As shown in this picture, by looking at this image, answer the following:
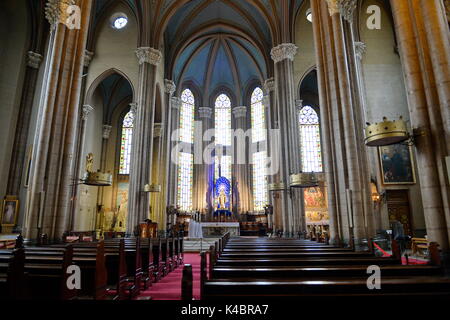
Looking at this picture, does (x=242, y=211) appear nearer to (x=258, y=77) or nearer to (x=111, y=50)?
(x=258, y=77)

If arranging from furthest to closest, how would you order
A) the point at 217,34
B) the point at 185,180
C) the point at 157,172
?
the point at 185,180, the point at 217,34, the point at 157,172

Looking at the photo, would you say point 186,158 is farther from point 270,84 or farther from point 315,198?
point 315,198

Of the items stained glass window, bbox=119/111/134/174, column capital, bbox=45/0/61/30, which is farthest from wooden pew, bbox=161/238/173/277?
stained glass window, bbox=119/111/134/174

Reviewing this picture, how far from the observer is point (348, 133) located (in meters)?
8.68

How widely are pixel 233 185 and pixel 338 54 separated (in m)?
18.9

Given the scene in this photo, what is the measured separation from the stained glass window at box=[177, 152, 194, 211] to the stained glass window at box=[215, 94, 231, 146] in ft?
12.1

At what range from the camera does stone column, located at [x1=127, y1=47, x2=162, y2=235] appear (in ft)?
54.2

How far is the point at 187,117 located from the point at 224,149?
5024 millimetres

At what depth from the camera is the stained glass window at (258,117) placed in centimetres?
2825

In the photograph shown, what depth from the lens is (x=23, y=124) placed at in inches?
609

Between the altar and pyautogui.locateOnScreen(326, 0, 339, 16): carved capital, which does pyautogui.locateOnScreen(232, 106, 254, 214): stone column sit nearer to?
the altar

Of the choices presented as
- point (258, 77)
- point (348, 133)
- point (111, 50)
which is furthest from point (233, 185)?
point (348, 133)

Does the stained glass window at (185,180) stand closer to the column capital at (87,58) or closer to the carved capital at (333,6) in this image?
the column capital at (87,58)

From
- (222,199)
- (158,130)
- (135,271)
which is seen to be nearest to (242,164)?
(222,199)
